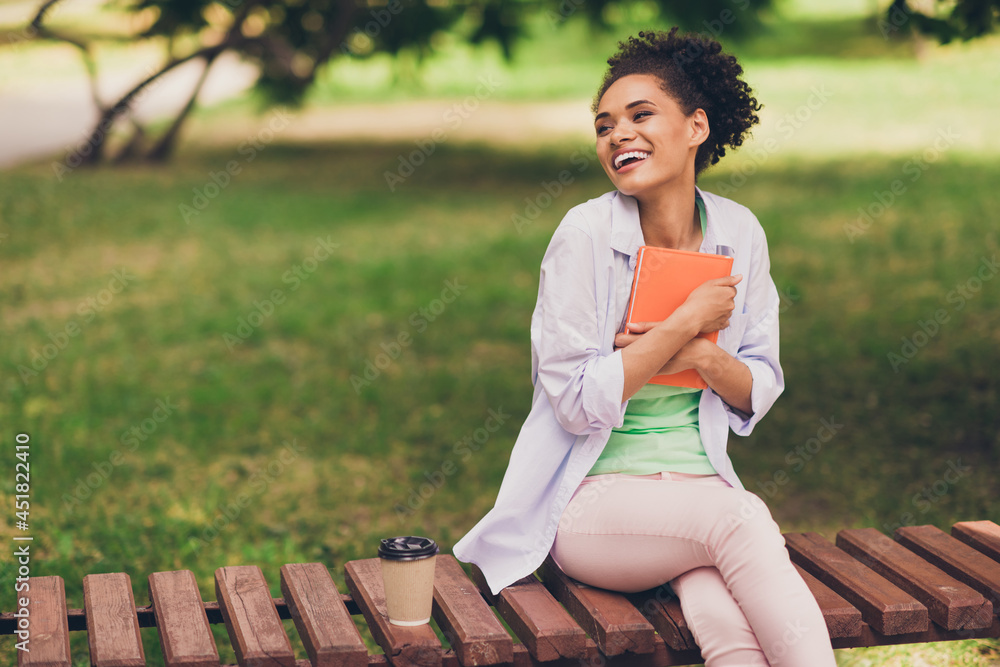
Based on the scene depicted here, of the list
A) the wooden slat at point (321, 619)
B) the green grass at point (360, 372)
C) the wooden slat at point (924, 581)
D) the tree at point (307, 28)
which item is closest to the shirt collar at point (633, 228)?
the wooden slat at point (924, 581)

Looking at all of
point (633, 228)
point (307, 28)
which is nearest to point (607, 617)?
point (633, 228)

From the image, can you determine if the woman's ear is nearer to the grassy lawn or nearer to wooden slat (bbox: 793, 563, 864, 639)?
wooden slat (bbox: 793, 563, 864, 639)

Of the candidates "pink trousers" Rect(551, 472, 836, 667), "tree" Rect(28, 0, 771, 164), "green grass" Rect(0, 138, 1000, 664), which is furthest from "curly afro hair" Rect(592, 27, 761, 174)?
"tree" Rect(28, 0, 771, 164)

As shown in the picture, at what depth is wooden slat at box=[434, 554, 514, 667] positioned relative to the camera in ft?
7.16

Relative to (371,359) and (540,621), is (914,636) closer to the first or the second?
(540,621)

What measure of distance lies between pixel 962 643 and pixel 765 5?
9.42 meters

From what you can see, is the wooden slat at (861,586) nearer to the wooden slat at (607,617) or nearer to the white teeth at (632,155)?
the wooden slat at (607,617)

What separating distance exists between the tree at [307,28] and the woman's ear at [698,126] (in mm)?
8532

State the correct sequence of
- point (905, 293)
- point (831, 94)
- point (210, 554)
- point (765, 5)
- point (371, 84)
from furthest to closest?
point (371, 84)
point (831, 94)
point (765, 5)
point (905, 293)
point (210, 554)

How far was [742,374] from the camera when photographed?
2463 mm

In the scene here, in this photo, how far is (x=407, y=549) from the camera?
2201 millimetres

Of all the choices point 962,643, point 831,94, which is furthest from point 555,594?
point 831,94

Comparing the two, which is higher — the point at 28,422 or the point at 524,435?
the point at 524,435

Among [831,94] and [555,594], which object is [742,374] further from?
[831,94]
